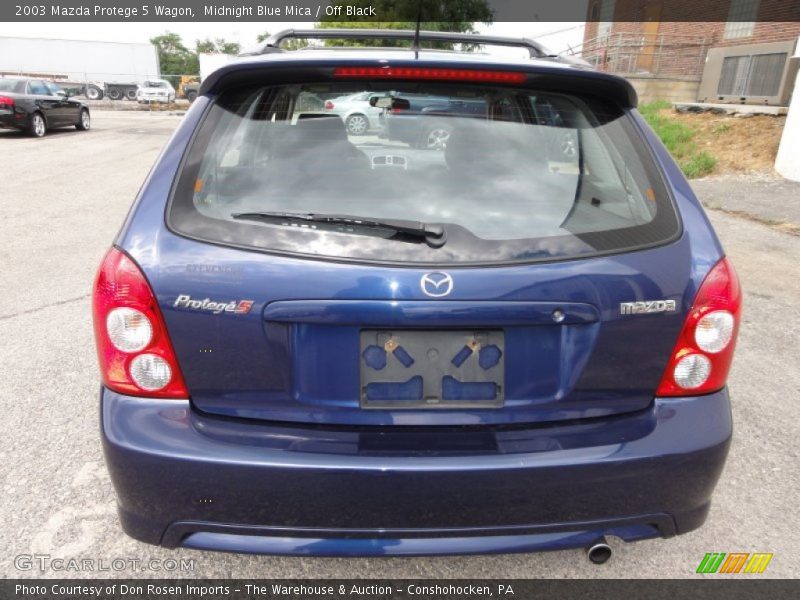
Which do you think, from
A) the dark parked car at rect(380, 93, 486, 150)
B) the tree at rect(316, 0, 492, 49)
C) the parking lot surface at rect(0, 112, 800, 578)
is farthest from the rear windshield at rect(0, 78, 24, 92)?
the dark parked car at rect(380, 93, 486, 150)

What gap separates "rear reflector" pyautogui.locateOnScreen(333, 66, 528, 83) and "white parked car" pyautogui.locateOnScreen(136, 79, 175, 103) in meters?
43.6

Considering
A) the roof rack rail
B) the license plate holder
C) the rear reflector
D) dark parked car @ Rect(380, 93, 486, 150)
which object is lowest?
A: the license plate holder

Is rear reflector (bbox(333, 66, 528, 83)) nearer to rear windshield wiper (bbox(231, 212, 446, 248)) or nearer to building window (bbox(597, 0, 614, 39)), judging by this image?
rear windshield wiper (bbox(231, 212, 446, 248))

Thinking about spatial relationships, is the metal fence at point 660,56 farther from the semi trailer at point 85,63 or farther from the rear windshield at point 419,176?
the semi trailer at point 85,63

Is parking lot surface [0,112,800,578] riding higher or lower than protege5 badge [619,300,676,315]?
lower

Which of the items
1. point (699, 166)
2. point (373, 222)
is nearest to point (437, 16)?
point (699, 166)

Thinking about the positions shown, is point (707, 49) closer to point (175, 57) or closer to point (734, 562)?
point (734, 562)

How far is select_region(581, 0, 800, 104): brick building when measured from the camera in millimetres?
16656

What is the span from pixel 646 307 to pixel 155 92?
150 ft

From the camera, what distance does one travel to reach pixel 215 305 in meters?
1.59

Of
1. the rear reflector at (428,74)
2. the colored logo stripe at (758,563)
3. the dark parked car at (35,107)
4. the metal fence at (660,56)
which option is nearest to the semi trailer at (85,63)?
the dark parked car at (35,107)

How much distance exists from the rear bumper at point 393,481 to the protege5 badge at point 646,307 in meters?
0.31

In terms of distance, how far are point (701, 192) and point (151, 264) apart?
10.2 meters

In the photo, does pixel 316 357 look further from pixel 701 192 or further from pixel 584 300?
pixel 701 192
